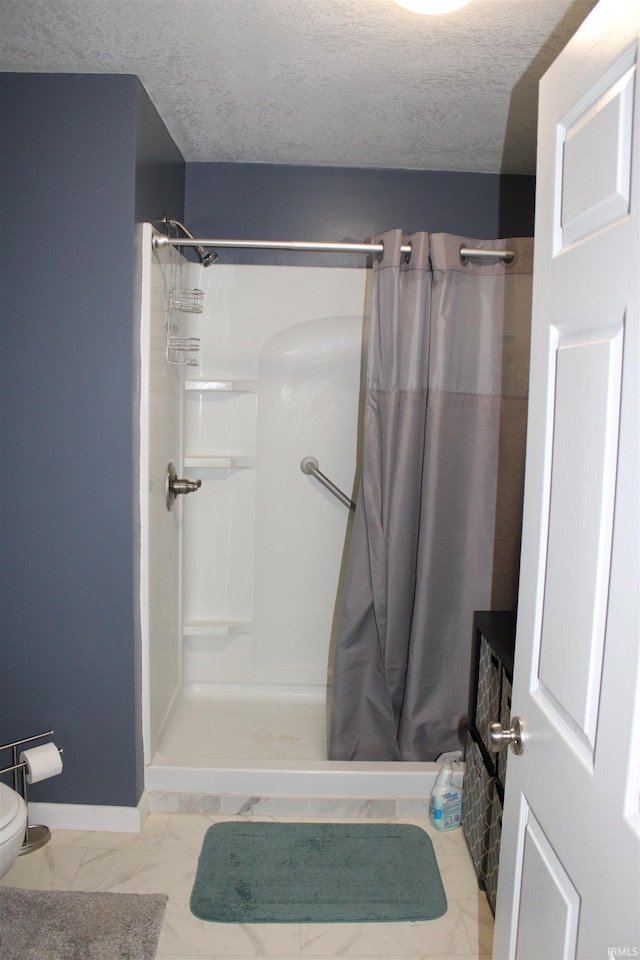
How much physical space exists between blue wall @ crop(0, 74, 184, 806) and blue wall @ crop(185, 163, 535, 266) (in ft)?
1.94

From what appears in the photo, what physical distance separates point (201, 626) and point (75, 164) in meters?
1.86

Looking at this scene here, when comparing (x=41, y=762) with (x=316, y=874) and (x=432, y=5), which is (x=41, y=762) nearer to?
(x=316, y=874)

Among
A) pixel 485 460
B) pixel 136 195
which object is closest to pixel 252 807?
pixel 485 460

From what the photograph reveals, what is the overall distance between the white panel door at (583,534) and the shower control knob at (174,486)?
1732mm

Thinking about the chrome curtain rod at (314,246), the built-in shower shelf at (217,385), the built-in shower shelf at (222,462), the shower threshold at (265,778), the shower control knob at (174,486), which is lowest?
the shower threshold at (265,778)

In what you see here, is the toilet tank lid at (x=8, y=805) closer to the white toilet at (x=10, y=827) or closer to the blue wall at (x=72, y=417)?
the white toilet at (x=10, y=827)

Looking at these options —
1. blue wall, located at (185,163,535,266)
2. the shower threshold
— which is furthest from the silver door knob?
blue wall, located at (185,163,535,266)

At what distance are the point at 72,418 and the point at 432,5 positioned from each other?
148 centimetres

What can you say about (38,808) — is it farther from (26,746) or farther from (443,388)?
(443,388)

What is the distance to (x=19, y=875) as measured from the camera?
7.05 feet

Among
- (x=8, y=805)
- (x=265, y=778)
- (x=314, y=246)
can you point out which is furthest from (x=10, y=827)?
(x=314, y=246)

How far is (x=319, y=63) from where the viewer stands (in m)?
2.04

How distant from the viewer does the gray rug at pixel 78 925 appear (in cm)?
185

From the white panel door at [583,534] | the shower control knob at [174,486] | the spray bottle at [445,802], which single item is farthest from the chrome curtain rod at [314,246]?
the spray bottle at [445,802]
